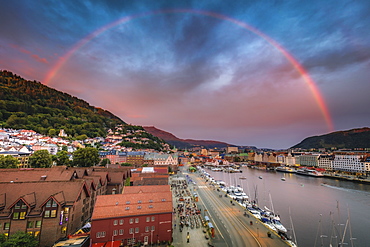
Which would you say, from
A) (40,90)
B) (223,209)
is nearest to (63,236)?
(223,209)

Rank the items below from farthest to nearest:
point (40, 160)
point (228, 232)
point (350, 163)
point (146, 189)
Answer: point (350, 163) → point (40, 160) → point (146, 189) → point (228, 232)

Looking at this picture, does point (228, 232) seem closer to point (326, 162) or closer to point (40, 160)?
point (40, 160)

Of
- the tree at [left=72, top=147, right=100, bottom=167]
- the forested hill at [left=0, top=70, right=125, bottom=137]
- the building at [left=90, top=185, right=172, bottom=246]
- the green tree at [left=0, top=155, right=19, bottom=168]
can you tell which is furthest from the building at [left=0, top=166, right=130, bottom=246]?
the forested hill at [left=0, top=70, right=125, bottom=137]

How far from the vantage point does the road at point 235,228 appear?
2208cm

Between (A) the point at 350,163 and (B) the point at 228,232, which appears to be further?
(A) the point at 350,163

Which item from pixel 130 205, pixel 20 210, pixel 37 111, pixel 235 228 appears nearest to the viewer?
pixel 20 210

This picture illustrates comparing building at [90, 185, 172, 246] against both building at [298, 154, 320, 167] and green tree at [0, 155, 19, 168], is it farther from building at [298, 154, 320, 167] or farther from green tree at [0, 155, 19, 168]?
building at [298, 154, 320, 167]

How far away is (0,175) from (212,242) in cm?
2881

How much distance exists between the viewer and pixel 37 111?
5556 inches

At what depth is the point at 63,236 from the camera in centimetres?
2062

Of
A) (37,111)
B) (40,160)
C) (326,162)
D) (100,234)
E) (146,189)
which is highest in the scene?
(37,111)

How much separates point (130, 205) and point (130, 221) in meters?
1.52

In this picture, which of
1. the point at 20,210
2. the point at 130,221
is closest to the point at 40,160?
the point at 20,210

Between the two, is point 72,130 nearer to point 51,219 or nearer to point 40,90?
point 40,90
